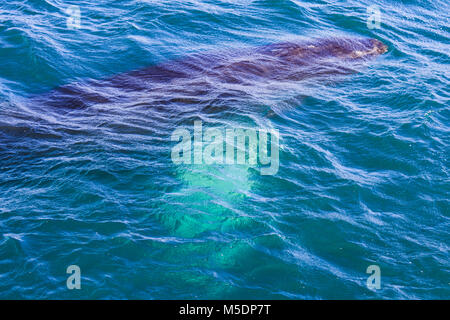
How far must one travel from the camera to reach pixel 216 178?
13070mm

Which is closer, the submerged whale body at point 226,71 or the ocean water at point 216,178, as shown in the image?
the ocean water at point 216,178

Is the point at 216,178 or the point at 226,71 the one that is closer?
the point at 216,178

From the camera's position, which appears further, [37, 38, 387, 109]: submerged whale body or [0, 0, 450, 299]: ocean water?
[37, 38, 387, 109]: submerged whale body

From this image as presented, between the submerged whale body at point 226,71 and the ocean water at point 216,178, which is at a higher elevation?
the submerged whale body at point 226,71

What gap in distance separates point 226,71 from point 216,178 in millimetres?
5478

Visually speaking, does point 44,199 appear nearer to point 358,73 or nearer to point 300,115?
point 300,115

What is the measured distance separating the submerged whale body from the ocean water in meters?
0.18

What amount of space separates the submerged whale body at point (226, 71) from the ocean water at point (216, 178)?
0.18m

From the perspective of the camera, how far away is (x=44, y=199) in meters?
12.1

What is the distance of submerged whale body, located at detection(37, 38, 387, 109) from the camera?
53.7 ft

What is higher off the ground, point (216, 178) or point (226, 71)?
point (226, 71)

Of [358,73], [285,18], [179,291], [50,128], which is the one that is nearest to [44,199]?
[50,128]

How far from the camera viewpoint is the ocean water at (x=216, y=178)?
10.4 meters

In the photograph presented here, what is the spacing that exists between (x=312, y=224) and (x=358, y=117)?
5.22 meters
